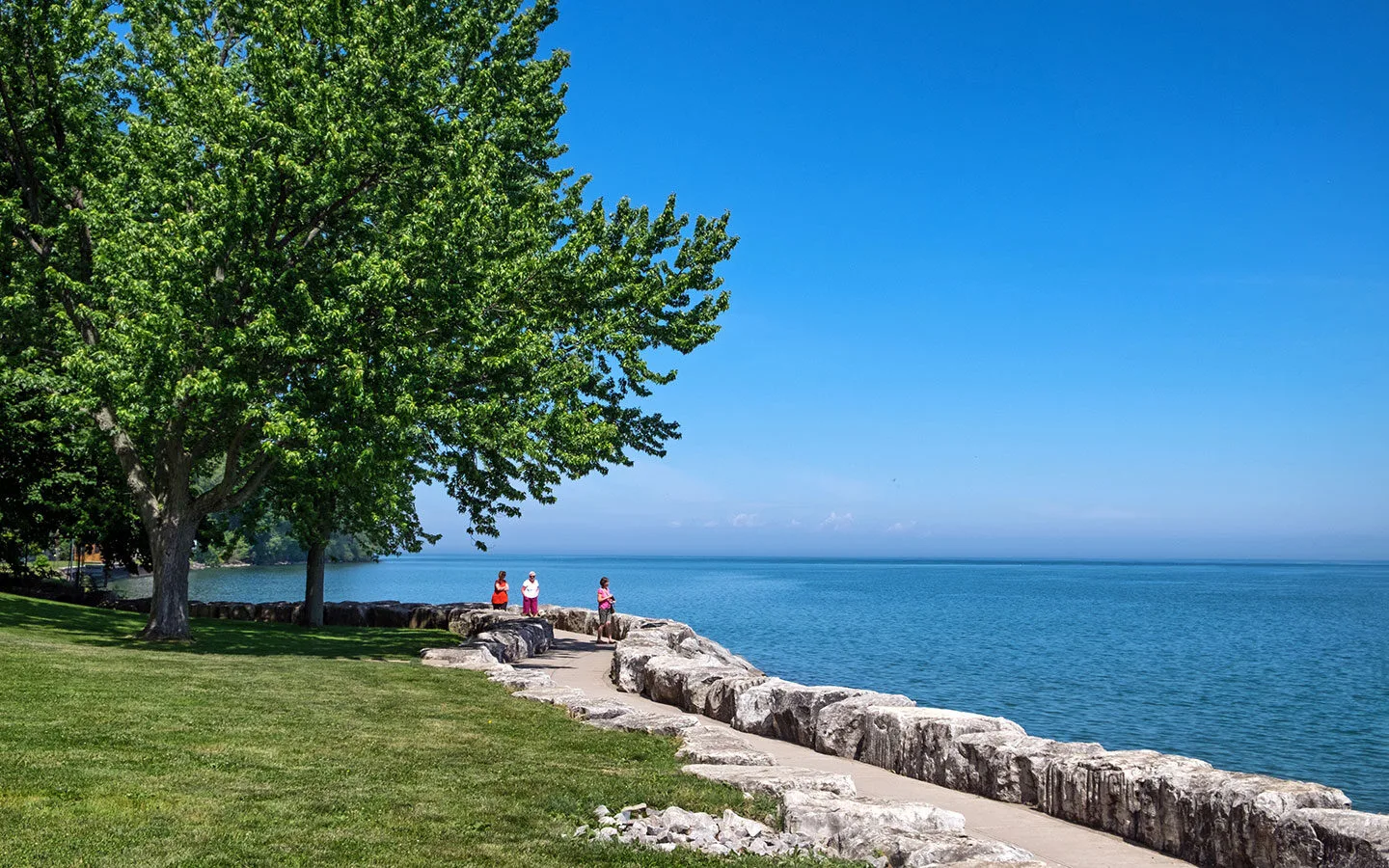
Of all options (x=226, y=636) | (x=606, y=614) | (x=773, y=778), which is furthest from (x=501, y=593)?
(x=773, y=778)

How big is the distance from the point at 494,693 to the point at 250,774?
760 cm

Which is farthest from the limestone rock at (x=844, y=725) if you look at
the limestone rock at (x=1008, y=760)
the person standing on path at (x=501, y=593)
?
the person standing on path at (x=501, y=593)

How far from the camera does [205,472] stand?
29.0 m

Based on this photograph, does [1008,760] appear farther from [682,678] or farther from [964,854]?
[682,678]

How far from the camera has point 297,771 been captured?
10.7 meters

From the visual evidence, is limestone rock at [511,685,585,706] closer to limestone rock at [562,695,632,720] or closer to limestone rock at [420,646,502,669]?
limestone rock at [562,695,632,720]

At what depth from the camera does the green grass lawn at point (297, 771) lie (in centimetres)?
807

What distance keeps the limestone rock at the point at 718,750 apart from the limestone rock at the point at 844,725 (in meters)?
1.51

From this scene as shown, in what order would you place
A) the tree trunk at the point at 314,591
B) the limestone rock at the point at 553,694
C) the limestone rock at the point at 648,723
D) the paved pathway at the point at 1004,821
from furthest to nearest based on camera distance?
the tree trunk at the point at 314,591, the limestone rock at the point at 553,694, the limestone rock at the point at 648,723, the paved pathway at the point at 1004,821

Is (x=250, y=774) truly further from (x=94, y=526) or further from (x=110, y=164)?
(x=94, y=526)

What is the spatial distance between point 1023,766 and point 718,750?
351 centimetres

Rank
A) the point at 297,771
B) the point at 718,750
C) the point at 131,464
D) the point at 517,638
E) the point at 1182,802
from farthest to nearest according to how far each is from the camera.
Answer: the point at 517,638
the point at 131,464
the point at 718,750
the point at 297,771
the point at 1182,802

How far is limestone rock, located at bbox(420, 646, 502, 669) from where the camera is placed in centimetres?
2188

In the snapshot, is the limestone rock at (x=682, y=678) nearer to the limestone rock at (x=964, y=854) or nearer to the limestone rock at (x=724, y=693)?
the limestone rock at (x=724, y=693)
